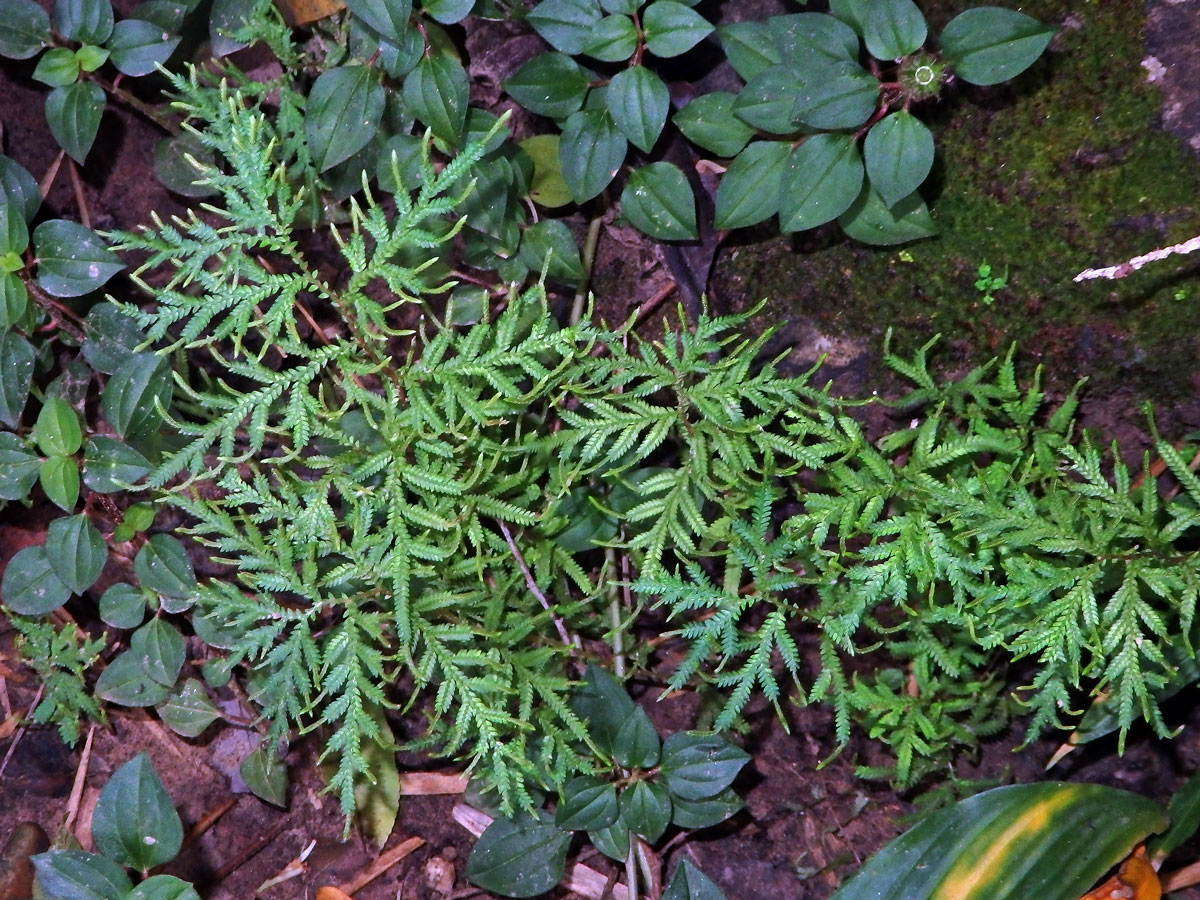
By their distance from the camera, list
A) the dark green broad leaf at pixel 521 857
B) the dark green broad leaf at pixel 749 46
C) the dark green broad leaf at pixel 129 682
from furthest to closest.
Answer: the dark green broad leaf at pixel 129 682 → the dark green broad leaf at pixel 521 857 → the dark green broad leaf at pixel 749 46

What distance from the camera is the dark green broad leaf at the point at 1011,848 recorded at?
69.7 inches

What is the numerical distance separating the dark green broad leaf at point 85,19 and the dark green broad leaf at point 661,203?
120 centimetres

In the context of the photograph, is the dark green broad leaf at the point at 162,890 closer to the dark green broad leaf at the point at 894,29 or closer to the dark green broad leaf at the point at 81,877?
the dark green broad leaf at the point at 81,877

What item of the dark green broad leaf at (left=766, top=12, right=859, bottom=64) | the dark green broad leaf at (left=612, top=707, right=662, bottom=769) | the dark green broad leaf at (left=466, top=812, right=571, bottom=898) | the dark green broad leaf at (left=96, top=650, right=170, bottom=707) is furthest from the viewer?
the dark green broad leaf at (left=96, top=650, right=170, bottom=707)

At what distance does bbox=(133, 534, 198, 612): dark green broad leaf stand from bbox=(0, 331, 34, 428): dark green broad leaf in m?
0.42

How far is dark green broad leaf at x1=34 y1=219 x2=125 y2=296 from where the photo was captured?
199cm

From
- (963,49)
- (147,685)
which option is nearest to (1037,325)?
(963,49)

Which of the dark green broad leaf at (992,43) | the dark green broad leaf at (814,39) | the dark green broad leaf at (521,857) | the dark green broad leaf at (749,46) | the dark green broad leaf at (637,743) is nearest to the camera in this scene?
the dark green broad leaf at (992,43)

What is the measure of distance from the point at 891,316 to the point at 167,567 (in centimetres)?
168

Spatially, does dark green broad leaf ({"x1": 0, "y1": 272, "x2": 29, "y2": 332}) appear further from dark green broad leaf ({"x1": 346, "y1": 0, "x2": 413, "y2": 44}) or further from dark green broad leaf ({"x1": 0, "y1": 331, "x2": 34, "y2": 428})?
dark green broad leaf ({"x1": 346, "y1": 0, "x2": 413, "y2": 44})

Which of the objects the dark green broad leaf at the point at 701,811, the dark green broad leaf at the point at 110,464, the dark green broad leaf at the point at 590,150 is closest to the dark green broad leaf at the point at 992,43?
the dark green broad leaf at the point at 590,150

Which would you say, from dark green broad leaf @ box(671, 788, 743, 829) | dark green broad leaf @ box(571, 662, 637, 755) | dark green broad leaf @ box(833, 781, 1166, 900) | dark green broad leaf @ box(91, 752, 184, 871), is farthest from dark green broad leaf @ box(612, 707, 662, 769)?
dark green broad leaf @ box(91, 752, 184, 871)

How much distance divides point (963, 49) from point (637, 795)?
163cm

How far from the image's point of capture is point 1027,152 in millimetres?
1765
